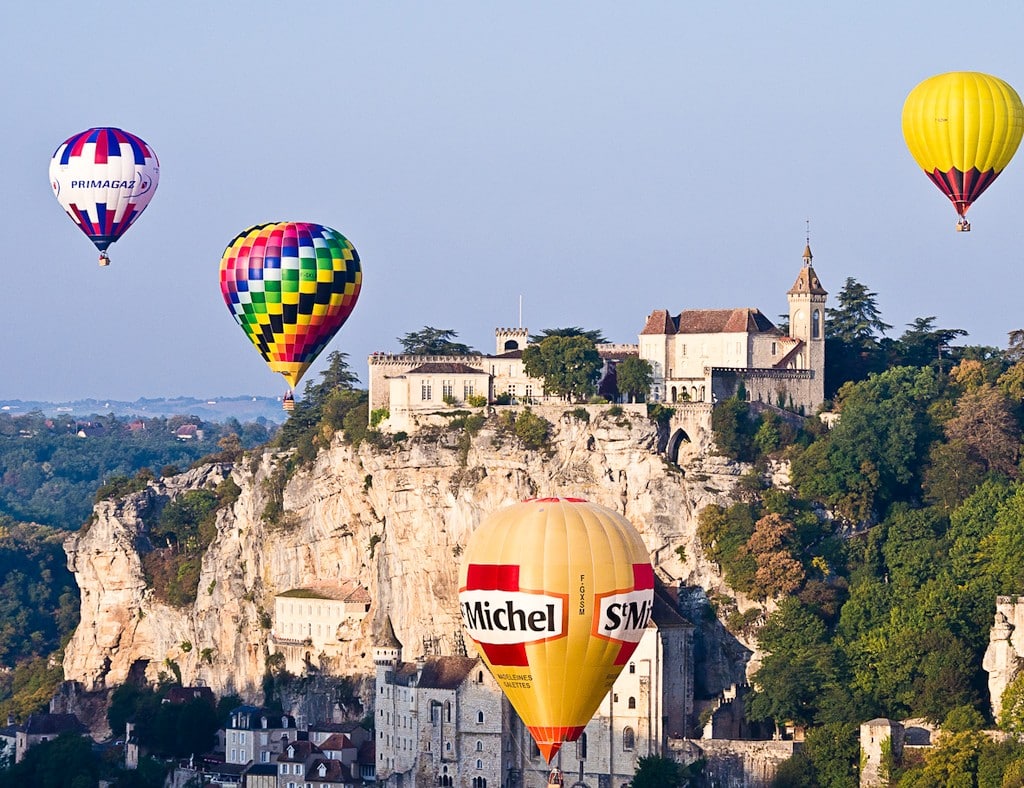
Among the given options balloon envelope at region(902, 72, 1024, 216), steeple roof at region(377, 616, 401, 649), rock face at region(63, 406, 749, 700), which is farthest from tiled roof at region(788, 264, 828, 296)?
balloon envelope at region(902, 72, 1024, 216)

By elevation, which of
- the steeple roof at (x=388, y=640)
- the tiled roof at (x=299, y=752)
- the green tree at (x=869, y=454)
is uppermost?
the green tree at (x=869, y=454)

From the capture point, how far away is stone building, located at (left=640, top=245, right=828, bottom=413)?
232 ft

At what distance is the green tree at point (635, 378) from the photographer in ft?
232

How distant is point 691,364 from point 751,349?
1688 millimetres

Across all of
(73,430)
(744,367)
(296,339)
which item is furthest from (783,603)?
(73,430)

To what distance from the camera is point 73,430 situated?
190 m

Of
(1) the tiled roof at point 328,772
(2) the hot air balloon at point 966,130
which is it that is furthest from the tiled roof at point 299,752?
(2) the hot air balloon at point 966,130

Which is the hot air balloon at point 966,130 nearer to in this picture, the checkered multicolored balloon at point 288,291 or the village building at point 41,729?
the checkered multicolored balloon at point 288,291

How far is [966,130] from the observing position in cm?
5194

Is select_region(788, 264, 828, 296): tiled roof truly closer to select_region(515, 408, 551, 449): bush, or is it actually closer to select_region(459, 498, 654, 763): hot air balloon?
select_region(515, 408, 551, 449): bush

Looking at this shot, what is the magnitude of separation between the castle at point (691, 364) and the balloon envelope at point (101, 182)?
1344 centimetres

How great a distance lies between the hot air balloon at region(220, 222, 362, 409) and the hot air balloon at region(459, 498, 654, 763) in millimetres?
11233

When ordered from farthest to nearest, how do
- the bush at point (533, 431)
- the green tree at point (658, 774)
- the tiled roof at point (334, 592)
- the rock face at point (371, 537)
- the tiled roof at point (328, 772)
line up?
1. the tiled roof at point (334, 592)
2. the bush at point (533, 431)
3. the rock face at point (371, 537)
4. the tiled roof at point (328, 772)
5. the green tree at point (658, 774)

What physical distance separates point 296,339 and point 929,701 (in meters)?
15.9
